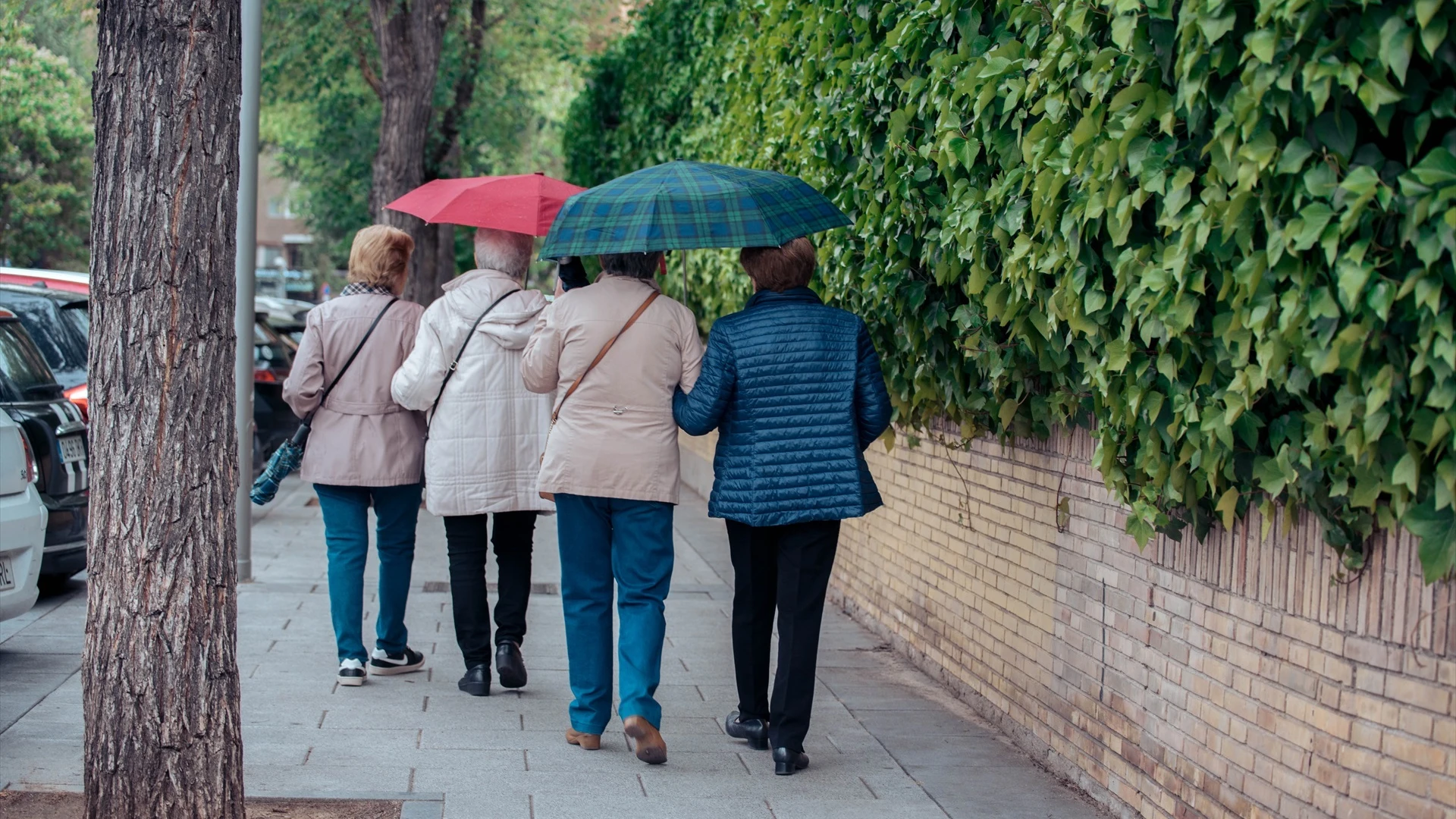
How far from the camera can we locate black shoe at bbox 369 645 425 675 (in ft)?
22.2

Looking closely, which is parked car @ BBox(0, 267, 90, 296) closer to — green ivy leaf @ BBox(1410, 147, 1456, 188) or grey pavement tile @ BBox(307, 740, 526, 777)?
grey pavement tile @ BBox(307, 740, 526, 777)

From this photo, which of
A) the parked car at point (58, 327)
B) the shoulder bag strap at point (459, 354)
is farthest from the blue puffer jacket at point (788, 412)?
the parked car at point (58, 327)

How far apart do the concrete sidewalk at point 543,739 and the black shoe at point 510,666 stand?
0.06 meters

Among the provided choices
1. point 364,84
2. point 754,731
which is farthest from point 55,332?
point 364,84

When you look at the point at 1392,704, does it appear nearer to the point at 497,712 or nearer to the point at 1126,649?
the point at 1126,649

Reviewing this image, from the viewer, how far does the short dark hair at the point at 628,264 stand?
544cm

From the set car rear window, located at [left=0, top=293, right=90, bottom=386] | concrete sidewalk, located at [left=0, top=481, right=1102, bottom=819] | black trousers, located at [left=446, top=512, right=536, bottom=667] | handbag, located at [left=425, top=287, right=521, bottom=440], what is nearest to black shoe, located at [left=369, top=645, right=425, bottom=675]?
concrete sidewalk, located at [left=0, top=481, right=1102, bottom=819]

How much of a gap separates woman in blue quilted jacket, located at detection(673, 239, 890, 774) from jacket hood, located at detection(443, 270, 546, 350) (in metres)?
0.97

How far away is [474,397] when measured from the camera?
610 cm

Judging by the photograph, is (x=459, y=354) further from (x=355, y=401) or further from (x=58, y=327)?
(x=58, y=327)

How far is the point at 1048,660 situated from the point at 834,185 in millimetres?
2618

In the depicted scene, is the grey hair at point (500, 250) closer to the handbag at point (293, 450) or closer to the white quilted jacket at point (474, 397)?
the white quilted jacket at point (474, 397)

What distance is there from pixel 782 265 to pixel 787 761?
5.65 feet

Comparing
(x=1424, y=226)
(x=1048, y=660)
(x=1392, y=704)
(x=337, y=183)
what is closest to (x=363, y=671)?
(x=1048, y=660)
